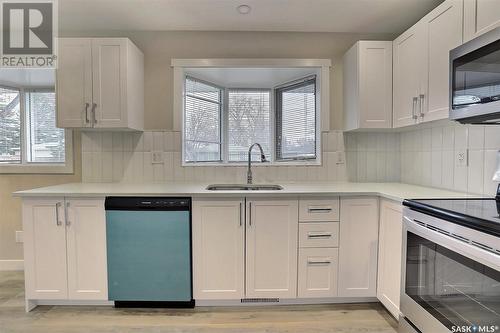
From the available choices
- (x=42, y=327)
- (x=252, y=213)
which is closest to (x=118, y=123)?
(x=252, y=213)

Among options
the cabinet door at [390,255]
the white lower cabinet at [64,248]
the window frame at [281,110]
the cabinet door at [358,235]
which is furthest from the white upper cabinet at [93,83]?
the cabinet door at [390,255]

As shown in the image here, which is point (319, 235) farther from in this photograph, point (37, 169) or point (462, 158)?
point (37, 169)

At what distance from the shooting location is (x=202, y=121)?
3131mm

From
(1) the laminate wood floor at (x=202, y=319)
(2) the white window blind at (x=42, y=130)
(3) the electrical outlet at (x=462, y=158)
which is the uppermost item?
(2) the white window blind at (x=42, y=130)

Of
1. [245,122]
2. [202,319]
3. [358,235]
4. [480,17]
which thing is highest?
[480,17]

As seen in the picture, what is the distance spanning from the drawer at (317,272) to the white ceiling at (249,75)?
1.76 metres

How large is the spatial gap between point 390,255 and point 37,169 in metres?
3.26

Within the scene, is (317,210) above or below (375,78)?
below

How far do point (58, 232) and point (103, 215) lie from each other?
1.20 feet

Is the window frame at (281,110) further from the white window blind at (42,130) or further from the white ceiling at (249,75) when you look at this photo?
the white window blind at (42,130)

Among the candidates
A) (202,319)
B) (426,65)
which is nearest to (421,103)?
(426,65)

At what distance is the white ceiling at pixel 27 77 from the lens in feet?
9.50

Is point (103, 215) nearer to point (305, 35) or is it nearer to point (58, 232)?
point (58, 232)

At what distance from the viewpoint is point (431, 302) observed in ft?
4.96
